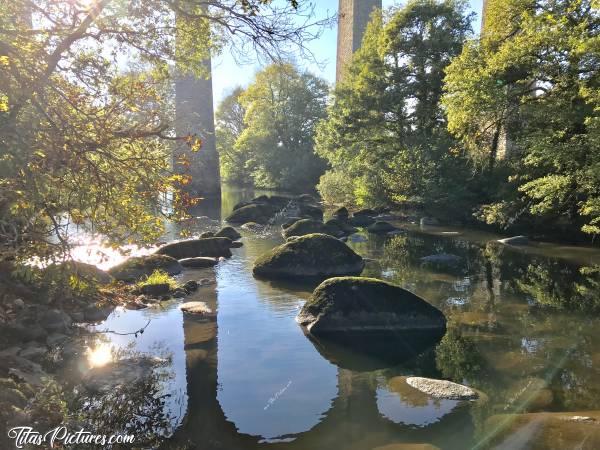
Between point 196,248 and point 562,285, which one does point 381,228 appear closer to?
point 196,248

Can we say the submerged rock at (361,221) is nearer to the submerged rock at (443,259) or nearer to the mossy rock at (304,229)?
the mossy rock at (304,229)

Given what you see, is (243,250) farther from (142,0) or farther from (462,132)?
(142,0)

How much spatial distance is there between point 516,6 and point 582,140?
7.29 m

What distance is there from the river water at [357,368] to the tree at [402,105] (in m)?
14.7

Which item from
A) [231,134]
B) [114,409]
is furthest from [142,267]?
[231,134]

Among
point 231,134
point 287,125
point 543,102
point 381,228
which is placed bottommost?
point 381,228

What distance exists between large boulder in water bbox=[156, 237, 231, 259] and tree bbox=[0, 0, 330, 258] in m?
10.7

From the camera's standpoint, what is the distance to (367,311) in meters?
9.82

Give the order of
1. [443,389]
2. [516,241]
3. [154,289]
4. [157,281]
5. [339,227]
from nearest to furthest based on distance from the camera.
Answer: [443,389] → [154,289] → [157,281] → [516,241] → [339,227]

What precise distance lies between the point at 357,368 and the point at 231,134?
61757 mm

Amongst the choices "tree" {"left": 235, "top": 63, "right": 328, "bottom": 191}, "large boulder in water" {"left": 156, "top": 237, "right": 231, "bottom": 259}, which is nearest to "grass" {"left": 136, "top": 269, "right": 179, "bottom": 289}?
"large boulder in water" {"left": 156, "top": 237, "right": 231, "bottom": 259}

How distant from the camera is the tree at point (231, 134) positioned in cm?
6631

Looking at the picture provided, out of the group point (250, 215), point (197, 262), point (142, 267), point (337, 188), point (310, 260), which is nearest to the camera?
point (142, 267)

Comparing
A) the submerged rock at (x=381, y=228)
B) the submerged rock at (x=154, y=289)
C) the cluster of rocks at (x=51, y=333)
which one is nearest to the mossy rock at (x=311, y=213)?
the submerged rock at (x=381, y=228)
